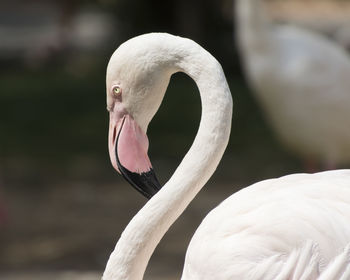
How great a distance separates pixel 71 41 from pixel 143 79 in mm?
14616

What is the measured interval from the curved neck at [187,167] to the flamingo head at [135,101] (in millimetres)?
82

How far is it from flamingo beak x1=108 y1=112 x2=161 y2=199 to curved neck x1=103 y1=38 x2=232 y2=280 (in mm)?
88

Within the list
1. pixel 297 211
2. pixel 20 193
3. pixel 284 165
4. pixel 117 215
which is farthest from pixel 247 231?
pixel 284 165

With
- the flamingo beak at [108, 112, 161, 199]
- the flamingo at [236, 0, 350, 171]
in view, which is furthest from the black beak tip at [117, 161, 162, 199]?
the flamingo at [236, 0, 350, 171]

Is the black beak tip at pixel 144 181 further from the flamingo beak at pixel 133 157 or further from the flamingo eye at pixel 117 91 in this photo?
the flamingo eye at pixel 117 91

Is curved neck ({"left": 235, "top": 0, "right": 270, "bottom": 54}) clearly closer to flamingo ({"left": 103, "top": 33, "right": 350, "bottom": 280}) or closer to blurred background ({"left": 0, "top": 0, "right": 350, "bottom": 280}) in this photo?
blurred background ({"left": 0, "top": 0, "right": 350, "bottom": 280})

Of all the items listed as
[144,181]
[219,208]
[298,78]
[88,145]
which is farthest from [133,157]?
[88,145]

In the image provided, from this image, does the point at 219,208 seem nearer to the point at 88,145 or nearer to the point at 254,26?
the point at 254,26

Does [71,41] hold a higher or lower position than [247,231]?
lower

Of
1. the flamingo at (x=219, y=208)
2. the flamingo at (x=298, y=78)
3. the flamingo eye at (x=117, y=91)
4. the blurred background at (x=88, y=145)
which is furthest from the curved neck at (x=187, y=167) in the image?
the flamingo at (x=298, y=78)

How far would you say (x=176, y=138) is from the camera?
10133mm

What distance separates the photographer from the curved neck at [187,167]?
2.77m

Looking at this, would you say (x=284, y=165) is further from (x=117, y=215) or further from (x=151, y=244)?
(x=151, y=244)

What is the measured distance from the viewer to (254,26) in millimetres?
6316
